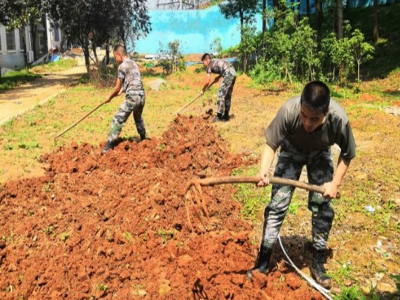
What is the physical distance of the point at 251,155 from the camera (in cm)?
714

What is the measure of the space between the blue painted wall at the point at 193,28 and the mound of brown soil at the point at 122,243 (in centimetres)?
2867

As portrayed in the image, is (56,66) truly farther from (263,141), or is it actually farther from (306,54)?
(263,141)

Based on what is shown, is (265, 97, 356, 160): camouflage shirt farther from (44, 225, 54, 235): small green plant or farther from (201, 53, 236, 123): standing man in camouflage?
(201, 53, 236, 123): standing man in camouflage

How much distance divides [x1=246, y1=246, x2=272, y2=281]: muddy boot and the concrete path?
27.4 ft

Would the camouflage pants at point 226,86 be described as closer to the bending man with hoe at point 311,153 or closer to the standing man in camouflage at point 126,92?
the standing man in camouflage at point 126,92

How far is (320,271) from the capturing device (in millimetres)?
3650

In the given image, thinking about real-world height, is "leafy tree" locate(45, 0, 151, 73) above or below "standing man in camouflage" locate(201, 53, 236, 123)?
above

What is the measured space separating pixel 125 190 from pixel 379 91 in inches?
451

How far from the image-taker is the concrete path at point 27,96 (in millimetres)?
12125

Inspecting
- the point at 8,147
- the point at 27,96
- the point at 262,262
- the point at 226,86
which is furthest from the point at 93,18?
the point at 262,262

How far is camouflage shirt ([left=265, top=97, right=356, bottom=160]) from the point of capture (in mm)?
3043

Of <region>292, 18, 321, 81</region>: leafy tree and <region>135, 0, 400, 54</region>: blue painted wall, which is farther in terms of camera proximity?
<region>135, 0, 400, 54</region>: blue painted wall

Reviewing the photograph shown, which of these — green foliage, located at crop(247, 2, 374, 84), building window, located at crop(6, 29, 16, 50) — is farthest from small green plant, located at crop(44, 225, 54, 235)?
building window, located at crop(6, 29, 16, 50)

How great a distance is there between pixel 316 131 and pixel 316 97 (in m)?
0.40
